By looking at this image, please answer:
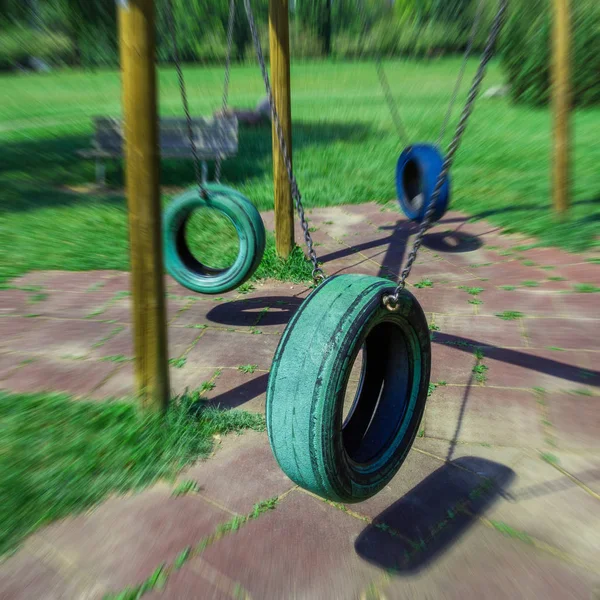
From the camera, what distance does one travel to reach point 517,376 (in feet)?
12.9

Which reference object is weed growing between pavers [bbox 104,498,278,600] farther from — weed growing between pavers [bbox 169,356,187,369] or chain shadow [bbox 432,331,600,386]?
chain shadow [bbox 432,331,600,386]

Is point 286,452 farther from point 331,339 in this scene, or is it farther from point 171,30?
point 171,30

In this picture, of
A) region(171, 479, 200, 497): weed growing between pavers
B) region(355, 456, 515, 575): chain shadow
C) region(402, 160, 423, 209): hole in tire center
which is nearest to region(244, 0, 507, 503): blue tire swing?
region(355, 456, 515, 575): chain shadow

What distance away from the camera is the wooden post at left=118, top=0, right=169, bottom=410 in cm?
288

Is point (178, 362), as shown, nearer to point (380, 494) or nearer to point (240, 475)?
point (240, 475)

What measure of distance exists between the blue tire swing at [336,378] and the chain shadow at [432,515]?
264mm

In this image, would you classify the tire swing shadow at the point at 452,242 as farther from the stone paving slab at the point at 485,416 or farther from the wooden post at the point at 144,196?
the wooden post at the point at 144,196

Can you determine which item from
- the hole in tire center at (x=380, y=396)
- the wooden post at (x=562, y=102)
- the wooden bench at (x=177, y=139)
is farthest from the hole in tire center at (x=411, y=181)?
the hole in tire center at (x=380, y=396)

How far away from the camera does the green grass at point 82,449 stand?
8.88 ft

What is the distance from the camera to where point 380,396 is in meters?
2.71

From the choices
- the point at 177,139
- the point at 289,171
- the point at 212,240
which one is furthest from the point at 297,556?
the point at 177,139

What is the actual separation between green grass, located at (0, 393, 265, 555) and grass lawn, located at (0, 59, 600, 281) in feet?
8.84

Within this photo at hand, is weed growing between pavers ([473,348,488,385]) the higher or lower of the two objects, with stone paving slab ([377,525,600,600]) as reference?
higher

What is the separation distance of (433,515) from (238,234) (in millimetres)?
2557
